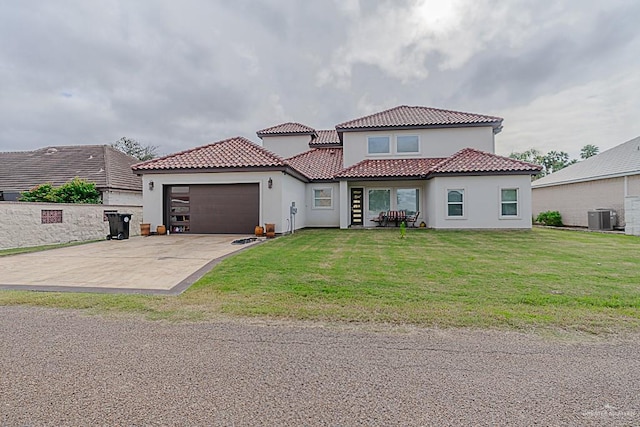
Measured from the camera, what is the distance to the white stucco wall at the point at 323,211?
19719 mm

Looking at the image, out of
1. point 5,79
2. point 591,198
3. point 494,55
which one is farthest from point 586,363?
point 5,79

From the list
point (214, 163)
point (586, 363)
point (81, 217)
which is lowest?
point (586, 363)

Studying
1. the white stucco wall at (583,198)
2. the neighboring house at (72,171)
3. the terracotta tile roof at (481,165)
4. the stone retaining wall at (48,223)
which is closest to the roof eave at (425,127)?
the terracotta tile roof at (481,165)

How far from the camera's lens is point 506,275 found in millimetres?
6805

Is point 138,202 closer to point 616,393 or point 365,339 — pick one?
point 365,339

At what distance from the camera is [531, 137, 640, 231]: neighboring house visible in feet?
58.3

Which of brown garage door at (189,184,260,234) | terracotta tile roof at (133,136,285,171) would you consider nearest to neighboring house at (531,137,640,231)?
terracotta tile roof at (133,136,285,171)

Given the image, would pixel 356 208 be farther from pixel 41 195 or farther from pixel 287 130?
A: pixel 41 195

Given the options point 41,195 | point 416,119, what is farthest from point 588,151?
point 41,195

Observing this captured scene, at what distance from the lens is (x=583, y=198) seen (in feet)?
66.7

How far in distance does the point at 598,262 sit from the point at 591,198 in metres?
14.9

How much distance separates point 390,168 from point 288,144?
9.87 meters

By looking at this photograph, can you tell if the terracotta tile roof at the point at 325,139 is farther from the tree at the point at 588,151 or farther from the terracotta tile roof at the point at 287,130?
the tree at the point at 588,151

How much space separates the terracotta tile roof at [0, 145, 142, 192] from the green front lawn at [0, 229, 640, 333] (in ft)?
58.8
